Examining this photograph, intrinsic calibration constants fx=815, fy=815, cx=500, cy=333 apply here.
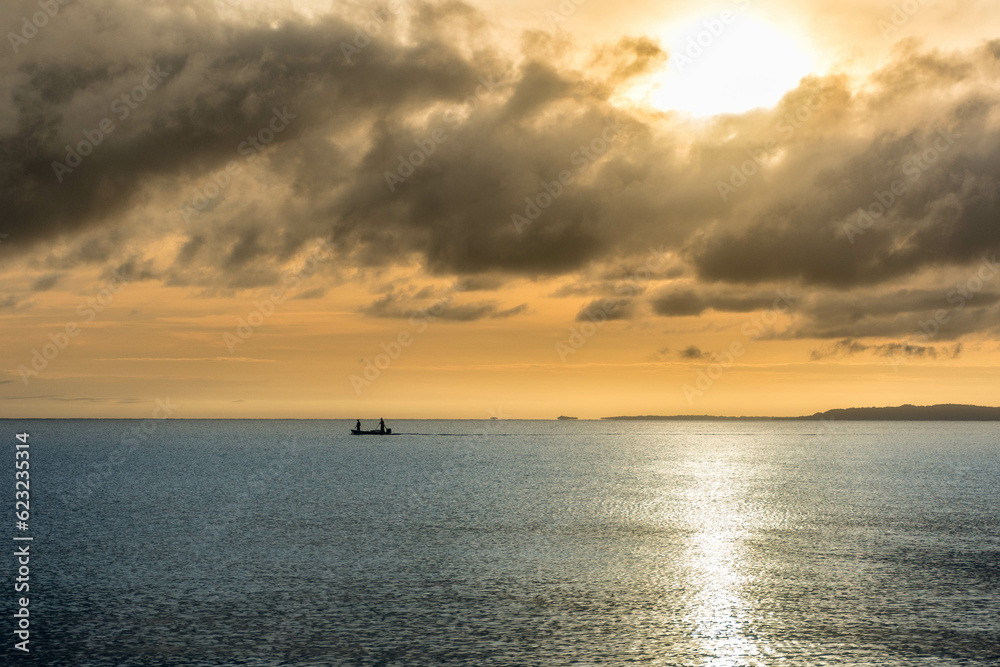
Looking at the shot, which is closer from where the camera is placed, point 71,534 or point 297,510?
point 71,534

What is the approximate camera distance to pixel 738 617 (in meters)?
40.2

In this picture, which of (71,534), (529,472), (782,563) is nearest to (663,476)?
(529,472)

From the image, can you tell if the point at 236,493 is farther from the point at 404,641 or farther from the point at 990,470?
the point at 990,470

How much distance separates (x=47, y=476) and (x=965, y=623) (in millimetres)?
135829

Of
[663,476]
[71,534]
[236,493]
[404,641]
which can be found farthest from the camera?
[663,476]

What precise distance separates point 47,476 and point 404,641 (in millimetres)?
121219

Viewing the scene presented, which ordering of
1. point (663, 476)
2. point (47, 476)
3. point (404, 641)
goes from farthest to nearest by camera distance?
point (663, 476), point (47, 476), point (404, 641)

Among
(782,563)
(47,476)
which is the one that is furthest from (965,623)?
(47,476)

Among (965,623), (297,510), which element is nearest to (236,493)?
(297,510)

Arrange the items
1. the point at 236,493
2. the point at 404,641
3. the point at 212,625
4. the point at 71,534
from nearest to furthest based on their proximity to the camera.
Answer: the point at 404,641 → the point at 212,625 → the point at 71,534 → the point at 236,493

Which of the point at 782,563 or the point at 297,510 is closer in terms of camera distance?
the point at 782,563

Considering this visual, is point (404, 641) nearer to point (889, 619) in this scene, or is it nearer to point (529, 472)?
point (889, 619)

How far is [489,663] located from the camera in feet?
107

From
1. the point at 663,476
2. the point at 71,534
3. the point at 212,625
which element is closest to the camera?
the point at 212,625
